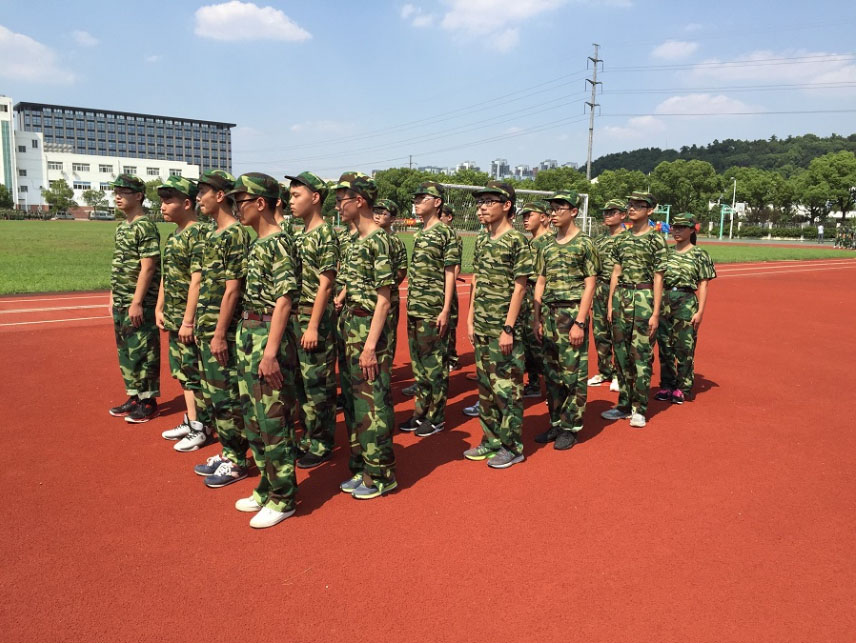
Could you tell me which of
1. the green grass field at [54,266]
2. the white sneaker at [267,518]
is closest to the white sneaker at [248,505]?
the white sneaker at [267,518]

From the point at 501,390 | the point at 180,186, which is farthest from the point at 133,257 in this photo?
the point at 501,390

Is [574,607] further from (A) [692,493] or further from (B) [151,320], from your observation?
(B) [151,320]

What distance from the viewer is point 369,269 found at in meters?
3.86

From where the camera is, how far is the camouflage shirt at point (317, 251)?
3.81 metres

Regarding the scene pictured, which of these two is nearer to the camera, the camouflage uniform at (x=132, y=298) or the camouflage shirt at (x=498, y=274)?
the camouflage shirt at (x=498, y=274)

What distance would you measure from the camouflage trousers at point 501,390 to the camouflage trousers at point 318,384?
1.13 m

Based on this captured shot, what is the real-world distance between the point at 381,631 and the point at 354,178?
2.71 m

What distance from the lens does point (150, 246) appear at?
5.24 m

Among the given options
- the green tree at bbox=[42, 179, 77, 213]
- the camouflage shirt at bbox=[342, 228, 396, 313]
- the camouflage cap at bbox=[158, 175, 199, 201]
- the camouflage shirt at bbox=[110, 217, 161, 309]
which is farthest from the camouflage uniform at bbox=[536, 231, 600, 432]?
the green tree at bbox=[42, 179, 77, 213]

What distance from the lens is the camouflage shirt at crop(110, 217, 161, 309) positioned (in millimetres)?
5223

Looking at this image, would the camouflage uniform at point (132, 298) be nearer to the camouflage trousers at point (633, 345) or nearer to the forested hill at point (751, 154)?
the camouflage trousers at point (633, 345)

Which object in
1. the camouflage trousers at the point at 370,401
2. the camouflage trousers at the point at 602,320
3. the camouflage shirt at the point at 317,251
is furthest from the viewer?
Result: the camouflage trousers at the point at 602,320

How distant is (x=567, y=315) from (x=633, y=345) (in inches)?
40.4

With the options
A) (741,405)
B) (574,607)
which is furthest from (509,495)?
(741,405)
